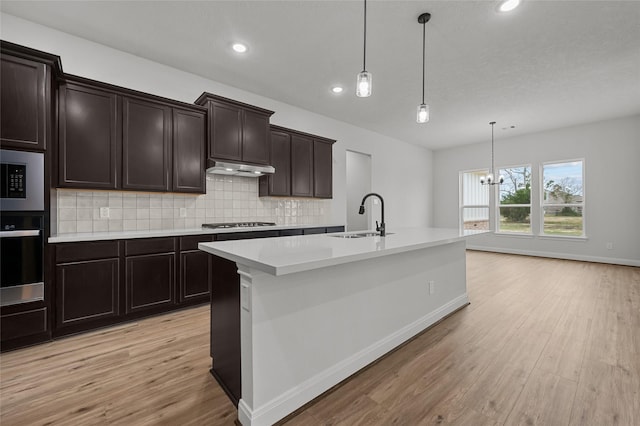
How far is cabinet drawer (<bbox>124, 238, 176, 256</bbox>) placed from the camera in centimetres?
265

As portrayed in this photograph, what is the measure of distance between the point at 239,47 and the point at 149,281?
267cm

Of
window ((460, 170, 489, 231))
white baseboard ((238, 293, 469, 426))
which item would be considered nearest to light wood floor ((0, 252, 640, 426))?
white baseboard ((238, 293, 469, 426))

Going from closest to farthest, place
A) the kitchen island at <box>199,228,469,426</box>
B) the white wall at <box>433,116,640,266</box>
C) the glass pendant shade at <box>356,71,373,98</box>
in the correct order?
the kitchen island at <box>199,228,469,426</box>
the glass pendant shade at <box>356,71,373,98</box>
the white wall at <box>433,116,640,266</box>

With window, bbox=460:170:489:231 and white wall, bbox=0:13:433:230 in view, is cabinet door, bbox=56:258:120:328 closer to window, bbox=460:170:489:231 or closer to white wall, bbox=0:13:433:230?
white wall, bbox=0:13:433:230

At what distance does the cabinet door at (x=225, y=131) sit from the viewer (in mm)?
3377

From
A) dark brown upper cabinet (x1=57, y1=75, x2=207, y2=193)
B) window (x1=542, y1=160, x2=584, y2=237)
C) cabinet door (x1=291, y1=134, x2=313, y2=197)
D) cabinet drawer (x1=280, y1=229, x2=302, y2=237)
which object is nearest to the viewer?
dark brown upper cabinet (x1=57, y1=75, x2=207, y2=193)

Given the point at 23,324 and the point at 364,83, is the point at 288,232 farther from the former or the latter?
the point at 23,324

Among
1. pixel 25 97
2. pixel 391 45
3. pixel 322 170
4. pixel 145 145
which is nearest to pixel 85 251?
pixel 145 145

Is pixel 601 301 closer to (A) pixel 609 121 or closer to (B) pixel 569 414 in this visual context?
(B) pixel 569 414

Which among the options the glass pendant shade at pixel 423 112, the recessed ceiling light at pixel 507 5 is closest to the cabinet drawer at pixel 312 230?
the glass pendant shade at pixel 423 112

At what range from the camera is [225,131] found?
347cm

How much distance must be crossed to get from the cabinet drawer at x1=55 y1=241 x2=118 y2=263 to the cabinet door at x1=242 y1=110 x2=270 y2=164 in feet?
5.77

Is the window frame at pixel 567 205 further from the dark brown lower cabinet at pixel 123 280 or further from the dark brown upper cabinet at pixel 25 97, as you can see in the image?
the dark brown upper cabinet at pixel 25 97

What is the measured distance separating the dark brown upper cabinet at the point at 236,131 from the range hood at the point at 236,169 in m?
0.07
